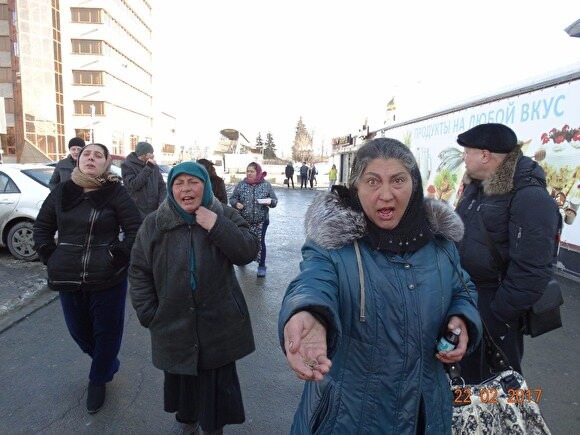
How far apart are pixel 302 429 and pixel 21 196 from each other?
7.87 meters

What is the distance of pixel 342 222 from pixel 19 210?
25.6ft

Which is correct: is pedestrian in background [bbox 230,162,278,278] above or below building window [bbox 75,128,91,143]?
below

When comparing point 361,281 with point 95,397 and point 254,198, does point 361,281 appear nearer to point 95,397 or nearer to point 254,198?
point 95,397

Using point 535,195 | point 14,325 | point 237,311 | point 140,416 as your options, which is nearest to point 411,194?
point 535,195

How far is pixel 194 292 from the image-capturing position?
2654 mm

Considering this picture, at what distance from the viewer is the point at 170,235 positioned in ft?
8.68

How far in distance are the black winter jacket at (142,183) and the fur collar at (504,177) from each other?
207 inches

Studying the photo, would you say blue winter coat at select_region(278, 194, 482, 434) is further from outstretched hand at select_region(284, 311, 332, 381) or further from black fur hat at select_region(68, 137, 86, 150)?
black fur hat at select_region(68, 137, 86, 150)

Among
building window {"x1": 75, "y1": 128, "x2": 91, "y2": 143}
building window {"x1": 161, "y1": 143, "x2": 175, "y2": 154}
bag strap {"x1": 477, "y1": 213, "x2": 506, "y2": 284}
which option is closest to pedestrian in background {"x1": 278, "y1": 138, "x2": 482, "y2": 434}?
bag strap {"x1": 477, "y1": 213, "x2": 506, "y2": 284}

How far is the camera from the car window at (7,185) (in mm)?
7745

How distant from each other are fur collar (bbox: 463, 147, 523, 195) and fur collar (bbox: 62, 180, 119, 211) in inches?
110

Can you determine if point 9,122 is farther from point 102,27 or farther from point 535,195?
point 535,195

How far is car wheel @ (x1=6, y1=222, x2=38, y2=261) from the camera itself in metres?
7.57

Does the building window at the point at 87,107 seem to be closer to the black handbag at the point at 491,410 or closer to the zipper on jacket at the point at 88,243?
the zipper on jacket at the point at 88,243
